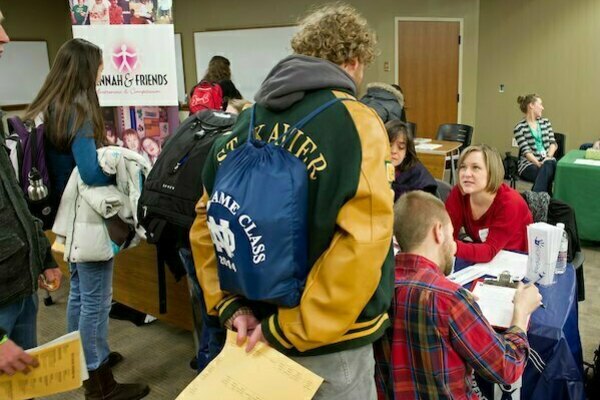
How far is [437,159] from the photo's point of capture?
202 inches

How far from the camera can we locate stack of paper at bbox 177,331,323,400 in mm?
1082

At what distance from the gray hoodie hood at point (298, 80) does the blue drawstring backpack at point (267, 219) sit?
56 mm

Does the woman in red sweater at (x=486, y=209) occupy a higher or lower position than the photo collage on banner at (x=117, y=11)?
lower

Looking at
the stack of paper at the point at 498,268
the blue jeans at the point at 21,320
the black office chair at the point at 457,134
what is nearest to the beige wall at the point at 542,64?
the black office chair at the point at 457,134

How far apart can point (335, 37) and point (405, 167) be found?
1791mm

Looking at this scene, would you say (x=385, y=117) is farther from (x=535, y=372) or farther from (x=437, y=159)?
(x=535, y=372)

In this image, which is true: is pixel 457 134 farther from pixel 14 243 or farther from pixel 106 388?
pixel 14 243

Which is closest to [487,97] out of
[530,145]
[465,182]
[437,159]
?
[530,145]

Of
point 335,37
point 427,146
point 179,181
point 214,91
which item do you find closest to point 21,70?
point 214,91

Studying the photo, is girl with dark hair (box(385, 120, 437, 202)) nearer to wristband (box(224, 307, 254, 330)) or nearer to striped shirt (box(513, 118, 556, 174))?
wristband (box(224, 307, 254, 330))

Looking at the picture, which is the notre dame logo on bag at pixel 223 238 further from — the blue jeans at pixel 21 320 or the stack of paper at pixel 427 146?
the stack of paper at pixel 427 146

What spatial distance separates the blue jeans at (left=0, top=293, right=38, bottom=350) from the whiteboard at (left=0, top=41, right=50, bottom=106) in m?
6.07

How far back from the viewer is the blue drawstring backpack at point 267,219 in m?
1.02

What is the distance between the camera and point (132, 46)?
2.71m
